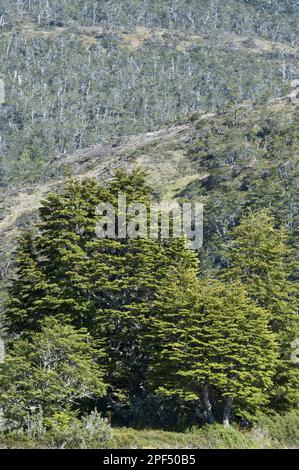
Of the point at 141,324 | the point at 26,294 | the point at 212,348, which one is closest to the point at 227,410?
the point at 212,348

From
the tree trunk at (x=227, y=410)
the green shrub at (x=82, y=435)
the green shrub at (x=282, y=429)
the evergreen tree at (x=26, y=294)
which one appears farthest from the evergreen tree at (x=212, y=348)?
the evergreen tree at (x=26, y=294)

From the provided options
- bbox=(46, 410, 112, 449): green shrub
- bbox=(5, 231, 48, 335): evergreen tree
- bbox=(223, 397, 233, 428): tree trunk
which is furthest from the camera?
bbox=(5, 231, 48, 335): evergreen tree

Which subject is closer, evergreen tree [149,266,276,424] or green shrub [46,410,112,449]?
green shrub [46,410,112,449]

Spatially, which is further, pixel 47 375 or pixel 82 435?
pixel 47 375

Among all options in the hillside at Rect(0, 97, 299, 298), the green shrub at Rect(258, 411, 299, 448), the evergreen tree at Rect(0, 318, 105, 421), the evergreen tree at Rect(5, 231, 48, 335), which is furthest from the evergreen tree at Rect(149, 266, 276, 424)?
the hillside at Rect(0, 97, 299, 298)

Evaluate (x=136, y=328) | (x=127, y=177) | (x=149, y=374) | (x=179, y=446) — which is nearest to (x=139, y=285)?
(x=136, y=328)

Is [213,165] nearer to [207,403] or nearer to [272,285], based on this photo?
[272,285]

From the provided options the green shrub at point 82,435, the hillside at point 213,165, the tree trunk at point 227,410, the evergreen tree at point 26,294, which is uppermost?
the evergreen tree at point 26,294

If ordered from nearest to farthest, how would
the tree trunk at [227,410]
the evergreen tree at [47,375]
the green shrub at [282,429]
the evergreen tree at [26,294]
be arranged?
1. the evergreen tree at [47,375]
2. the tree trunk at [227,410]
3. the green shrub at [282,429]
4. the evergreen tree at [26,294]

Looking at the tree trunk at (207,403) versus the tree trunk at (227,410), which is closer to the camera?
the tree trunk at (227,410)

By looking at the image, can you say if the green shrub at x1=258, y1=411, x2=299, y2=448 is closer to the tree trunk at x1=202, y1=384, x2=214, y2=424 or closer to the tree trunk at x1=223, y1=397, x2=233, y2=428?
the tree trunk at x1=223, y1=397, x2=233, y2=428

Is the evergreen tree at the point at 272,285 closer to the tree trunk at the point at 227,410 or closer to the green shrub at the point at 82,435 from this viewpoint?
the tree trunk at the point at 227,410

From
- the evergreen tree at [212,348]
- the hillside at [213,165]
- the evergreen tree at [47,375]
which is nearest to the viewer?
the evergreen tree at [47,375]

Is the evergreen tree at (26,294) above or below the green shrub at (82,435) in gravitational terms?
above
